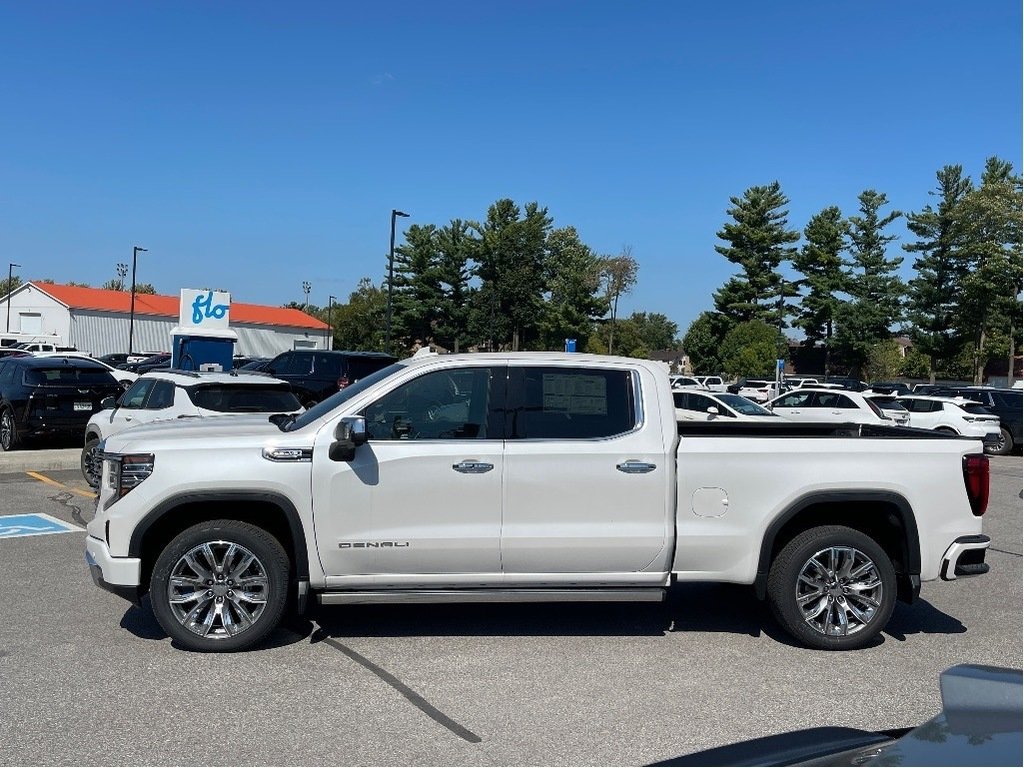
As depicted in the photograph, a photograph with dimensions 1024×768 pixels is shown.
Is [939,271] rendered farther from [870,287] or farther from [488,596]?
[488,596]

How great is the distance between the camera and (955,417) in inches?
914

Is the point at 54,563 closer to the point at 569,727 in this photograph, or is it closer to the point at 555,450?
the point at 555,450

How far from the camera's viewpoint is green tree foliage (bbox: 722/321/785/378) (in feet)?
201

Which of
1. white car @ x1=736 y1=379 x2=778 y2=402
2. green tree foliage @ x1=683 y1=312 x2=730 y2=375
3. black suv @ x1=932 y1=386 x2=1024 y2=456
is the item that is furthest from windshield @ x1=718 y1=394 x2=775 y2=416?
green tree foliage @ x1=683 y1=312 x2=730 y2=375

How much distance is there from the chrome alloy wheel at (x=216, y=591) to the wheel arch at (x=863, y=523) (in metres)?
3.20

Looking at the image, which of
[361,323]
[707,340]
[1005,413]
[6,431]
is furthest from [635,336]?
[6,431]

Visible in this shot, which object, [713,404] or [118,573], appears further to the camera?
[713,404]

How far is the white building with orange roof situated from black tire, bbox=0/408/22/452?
52702 millimetres

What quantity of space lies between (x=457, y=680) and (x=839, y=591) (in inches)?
102

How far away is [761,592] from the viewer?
6.02 meters

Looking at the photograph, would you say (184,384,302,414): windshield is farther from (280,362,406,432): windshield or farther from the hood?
(280,362,406,432): windshield

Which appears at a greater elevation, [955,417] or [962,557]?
[955,417]

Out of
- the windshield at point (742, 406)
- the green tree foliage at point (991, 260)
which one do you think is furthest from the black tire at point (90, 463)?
the green tree foliage at point (991, 260)

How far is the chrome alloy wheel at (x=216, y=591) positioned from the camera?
568cm
